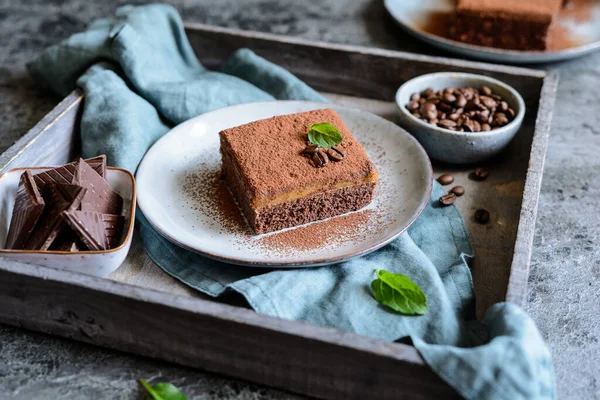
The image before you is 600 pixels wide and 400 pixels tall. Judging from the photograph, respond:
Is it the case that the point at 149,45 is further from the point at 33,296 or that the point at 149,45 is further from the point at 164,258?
the point at 33,296

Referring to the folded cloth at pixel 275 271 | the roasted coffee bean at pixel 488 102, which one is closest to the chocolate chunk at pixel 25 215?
the folded cloth at pixel 275 271

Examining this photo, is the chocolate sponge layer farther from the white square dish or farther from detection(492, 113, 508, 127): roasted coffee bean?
detection(492, 113, 508, 127): roasted coffee bean

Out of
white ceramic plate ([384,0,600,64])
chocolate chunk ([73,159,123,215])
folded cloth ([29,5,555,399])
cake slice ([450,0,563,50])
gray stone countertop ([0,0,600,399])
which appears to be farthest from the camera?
cake slice ([450,0,563,50])

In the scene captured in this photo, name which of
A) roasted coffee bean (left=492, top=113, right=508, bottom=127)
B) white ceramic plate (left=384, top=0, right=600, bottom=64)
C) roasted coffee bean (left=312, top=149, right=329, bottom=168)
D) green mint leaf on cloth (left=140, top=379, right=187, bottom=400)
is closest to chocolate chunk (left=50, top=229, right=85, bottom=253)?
green mint leaf on cloth (left=140, top=379, right=187, bottom=400)

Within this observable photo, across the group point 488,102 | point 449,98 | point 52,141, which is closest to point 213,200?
point 52,141

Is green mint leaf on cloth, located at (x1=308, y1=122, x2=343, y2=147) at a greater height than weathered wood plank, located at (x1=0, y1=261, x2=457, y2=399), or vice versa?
green mint leaf on cloth, located at (x1=308, y1=122, x2=343, y2=147)

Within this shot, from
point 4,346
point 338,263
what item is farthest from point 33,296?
point 338,263

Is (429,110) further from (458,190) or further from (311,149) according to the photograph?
(311,149)

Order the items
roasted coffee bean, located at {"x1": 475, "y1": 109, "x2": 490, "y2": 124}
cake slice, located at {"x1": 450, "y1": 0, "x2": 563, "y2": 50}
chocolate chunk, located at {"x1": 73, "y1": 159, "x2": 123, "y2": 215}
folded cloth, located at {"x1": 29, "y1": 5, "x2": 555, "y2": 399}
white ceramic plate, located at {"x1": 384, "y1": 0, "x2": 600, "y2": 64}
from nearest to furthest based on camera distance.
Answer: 1. folded cloth, located at {"x1": 29, "y1": 5, "x2": 555, "y2": 399}
2. chocolate chunk, located at {"x1": 73, "y1": 159, "x2": 123, "y2": 215}
3. roasted coffee bean, located at {"x1": 475, "y1": 109, "x2": 490, "y2": 124}
4. white ceramic plate, located at {"x1": 384, "y1": 0, "x2": 600, "y2": 64}
5. cake slice, located at {"x1": 450, "y1": 0, "x2": 563, "y2": 50}
